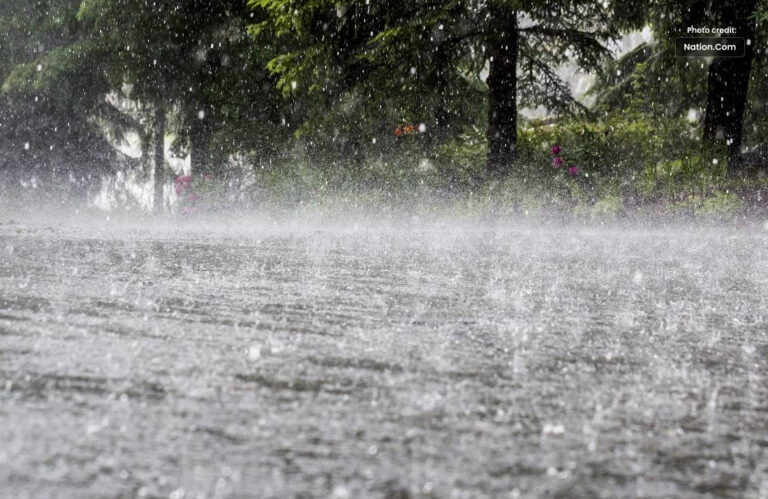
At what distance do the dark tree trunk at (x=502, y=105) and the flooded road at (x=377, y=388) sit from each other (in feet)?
29.0

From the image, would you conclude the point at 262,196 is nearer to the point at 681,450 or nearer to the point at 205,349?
the point at 205,349

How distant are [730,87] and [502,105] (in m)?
3.47

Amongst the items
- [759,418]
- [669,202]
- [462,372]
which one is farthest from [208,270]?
[669,202]

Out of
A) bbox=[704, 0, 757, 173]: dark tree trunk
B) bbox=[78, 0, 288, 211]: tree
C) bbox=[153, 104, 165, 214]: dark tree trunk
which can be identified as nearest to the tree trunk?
bbox=[78, 0, 288, 211]: tree

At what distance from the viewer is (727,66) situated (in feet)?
41.8

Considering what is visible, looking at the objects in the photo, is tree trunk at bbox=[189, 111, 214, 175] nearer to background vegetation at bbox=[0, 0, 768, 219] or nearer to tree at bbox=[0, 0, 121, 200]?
background vegetation at bbox=[0, 0, 768, 219]

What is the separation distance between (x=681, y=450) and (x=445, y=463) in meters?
0.42

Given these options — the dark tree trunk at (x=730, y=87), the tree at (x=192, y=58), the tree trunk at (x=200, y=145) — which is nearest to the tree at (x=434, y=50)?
the dark tree trunk at (x=730, y=87)

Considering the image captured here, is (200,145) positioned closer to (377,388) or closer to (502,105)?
(502,105)

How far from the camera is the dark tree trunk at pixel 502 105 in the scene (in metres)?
12.8

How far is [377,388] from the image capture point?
182 cm

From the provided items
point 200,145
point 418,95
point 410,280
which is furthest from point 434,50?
point 410,280

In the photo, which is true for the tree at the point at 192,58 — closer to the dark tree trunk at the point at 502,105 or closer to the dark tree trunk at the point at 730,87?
the dark tree trunk at the point at 502,105

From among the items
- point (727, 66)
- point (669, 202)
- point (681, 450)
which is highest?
point (727, 66)
